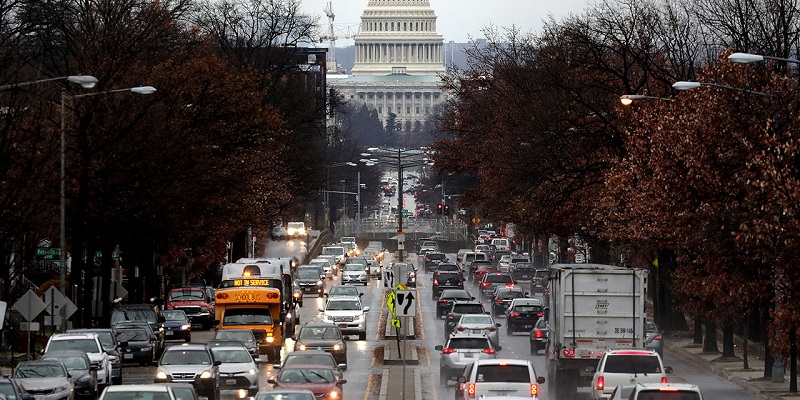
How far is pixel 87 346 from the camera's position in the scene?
38.3 m

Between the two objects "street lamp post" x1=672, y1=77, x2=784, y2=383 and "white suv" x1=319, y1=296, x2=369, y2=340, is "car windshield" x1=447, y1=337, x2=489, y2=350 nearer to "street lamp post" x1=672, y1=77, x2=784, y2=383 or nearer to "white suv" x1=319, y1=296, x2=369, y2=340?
"street lamp post" x1=672, y1=77, x2=784, y2=383

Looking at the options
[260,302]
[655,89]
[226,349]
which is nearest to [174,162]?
[260,302]

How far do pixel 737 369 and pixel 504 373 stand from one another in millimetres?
18297

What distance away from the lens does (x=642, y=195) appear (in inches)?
1725

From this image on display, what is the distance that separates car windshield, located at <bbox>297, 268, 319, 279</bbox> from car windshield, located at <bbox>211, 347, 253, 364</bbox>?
4616 centimetres

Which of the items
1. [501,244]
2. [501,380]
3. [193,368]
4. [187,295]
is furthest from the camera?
[501,244]

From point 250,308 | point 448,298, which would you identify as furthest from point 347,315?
point 250,308

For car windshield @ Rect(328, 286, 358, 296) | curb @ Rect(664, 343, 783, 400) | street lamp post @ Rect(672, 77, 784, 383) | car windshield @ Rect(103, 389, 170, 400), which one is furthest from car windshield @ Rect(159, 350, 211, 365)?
car windshield @ Rect(328, 286, 358, 296)

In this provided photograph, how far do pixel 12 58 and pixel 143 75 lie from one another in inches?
228

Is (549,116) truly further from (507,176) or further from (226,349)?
(226,349)

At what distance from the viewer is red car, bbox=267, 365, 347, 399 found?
31766 millimetres

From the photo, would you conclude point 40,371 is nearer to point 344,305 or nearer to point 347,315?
point 347,315

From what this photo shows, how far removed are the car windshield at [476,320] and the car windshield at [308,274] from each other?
1345 inches

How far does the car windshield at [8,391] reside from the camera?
91.0ft
